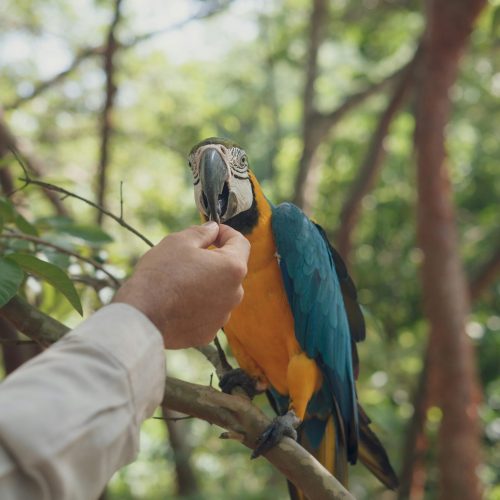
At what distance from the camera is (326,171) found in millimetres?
5602

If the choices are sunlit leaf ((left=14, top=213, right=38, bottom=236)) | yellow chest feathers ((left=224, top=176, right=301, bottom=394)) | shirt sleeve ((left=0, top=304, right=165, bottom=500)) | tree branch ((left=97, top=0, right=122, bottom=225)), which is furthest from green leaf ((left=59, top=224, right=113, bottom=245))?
tree branch ((left=97, top=0, right=122, bottom=225))

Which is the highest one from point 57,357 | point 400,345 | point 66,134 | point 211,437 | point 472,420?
point 57,357

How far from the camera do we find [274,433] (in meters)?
1.43

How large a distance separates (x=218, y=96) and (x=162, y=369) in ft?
19.7

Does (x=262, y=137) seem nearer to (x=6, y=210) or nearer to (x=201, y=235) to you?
(x=6, y=210)

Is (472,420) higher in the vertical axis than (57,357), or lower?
lower

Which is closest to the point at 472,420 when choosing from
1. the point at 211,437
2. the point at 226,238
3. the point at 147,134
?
the point at 211,437

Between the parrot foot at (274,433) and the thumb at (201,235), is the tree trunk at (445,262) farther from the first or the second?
the thumb at (201,235)

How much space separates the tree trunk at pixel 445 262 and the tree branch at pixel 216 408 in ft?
7.03

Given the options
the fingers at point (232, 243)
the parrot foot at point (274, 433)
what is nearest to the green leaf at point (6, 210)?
the fingers at point (232, 243)

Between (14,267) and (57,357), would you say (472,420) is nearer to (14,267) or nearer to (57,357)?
(14,267)

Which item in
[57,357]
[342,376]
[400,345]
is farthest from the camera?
[400,345]

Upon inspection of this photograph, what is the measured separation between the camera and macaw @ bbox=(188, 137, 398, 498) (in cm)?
186

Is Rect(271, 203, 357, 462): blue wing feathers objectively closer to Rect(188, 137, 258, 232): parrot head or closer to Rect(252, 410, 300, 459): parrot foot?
Rect(188, 137, 258, 232): parrot head
